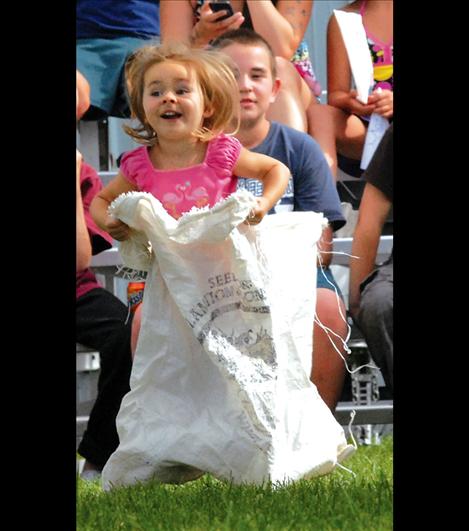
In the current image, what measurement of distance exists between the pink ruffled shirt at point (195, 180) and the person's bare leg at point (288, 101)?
1177mm

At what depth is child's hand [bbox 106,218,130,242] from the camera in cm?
340

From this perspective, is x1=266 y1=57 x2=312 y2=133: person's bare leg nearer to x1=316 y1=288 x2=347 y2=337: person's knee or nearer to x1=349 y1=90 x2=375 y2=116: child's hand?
x1=349 y1=90 x2=375 y2=116: child's hand

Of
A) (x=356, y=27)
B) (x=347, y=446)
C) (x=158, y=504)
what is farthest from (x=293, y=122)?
(x=158, y=504)

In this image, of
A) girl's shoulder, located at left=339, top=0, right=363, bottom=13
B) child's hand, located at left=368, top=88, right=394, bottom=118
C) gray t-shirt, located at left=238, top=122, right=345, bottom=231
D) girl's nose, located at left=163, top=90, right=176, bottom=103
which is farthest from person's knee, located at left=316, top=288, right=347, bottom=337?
girl's shoulder, located at left=339, top=0, right=363, bottom=13

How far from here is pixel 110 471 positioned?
3439 mm

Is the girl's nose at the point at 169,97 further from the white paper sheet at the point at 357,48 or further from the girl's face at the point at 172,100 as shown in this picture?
the white paper sheet at the point at 357,48

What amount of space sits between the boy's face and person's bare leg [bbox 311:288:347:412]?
0.66 m

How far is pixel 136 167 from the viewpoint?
3656mm

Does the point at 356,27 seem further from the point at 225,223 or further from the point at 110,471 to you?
the point at 110,471

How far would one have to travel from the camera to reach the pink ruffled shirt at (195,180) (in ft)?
11.8

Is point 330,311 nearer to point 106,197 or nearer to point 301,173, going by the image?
point 301,173

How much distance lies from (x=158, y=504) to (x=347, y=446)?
31.2 inches
